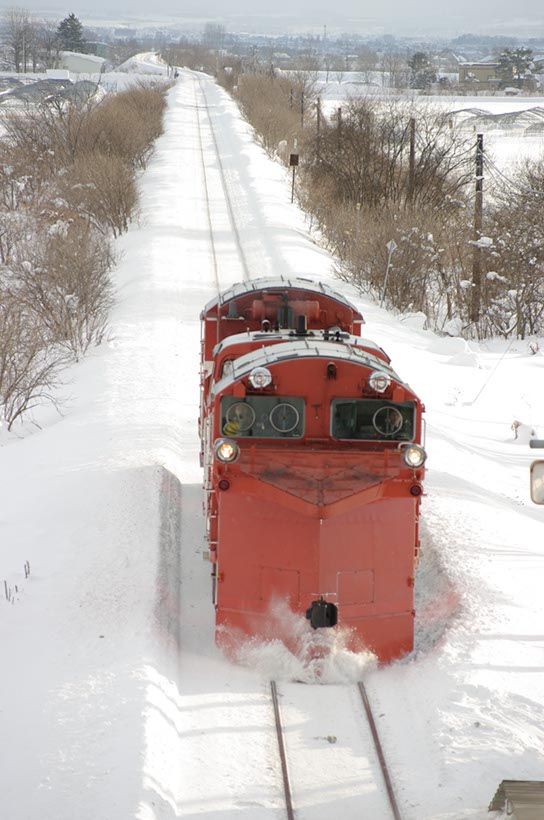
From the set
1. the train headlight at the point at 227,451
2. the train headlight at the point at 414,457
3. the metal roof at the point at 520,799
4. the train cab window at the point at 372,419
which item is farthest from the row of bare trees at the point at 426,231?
the metal roof at the point at 520,799

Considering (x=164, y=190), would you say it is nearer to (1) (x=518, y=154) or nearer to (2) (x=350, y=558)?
(1) (x=518, y=154)

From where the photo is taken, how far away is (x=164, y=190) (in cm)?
4928

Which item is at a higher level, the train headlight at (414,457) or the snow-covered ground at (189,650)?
the train headlight at (414,457)

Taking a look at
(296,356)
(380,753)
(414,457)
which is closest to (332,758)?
(380,753)

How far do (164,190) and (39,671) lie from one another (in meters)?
40.6

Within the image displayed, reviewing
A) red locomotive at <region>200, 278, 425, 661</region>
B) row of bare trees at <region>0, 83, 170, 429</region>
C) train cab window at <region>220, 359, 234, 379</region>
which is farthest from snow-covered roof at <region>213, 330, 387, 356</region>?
row of bare trees at <region>0, 83, 170, 429</region>

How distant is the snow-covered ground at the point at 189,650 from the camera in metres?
9.27

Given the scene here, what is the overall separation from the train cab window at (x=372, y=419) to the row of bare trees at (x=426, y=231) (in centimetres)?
2177

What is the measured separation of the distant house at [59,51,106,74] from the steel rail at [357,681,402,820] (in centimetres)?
15363

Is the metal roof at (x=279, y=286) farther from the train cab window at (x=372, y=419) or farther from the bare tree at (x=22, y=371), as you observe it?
the bare tree at (x=22, y=371)

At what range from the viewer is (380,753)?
986 cm

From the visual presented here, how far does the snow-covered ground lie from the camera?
30.4 ft

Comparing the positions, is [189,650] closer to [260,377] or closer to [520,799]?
[260,377]

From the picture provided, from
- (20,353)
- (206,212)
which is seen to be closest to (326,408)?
(20,353)
